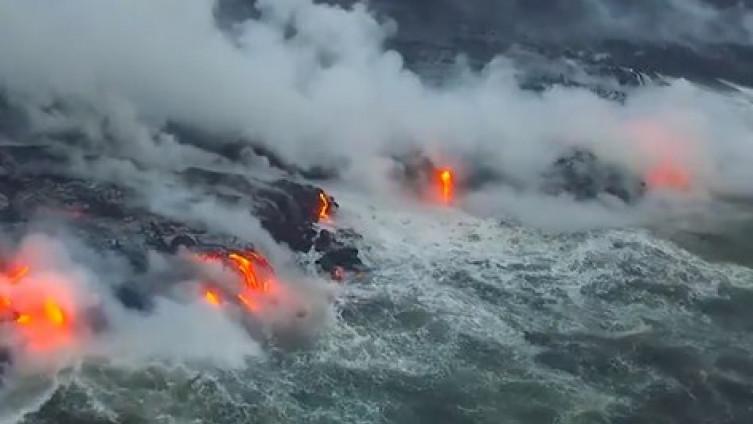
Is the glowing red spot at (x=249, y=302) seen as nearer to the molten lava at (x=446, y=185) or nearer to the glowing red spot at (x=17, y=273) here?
the glowing red spot at (x=17, y=273)

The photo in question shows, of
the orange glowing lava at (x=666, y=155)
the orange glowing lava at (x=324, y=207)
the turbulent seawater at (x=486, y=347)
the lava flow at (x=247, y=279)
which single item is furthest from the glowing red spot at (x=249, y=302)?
the orange glowing lava at (x=666, y=155)

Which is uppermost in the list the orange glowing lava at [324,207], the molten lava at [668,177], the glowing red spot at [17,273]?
the molten lava at [668,177]

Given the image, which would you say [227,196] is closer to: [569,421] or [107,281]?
[107,281]

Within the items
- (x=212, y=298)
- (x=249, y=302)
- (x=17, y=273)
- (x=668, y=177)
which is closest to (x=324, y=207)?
(x=249, y=302)

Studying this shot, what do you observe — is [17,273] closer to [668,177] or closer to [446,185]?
[446,185]

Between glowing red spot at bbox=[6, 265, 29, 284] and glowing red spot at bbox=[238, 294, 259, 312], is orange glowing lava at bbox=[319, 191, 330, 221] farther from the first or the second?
glowing red spot at bbox=[6, 265, 29, 284]

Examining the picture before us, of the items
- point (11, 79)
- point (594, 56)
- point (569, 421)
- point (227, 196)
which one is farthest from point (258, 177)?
point (594, 56)

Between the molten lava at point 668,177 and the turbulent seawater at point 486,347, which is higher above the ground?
the molten lava at point 668,177
